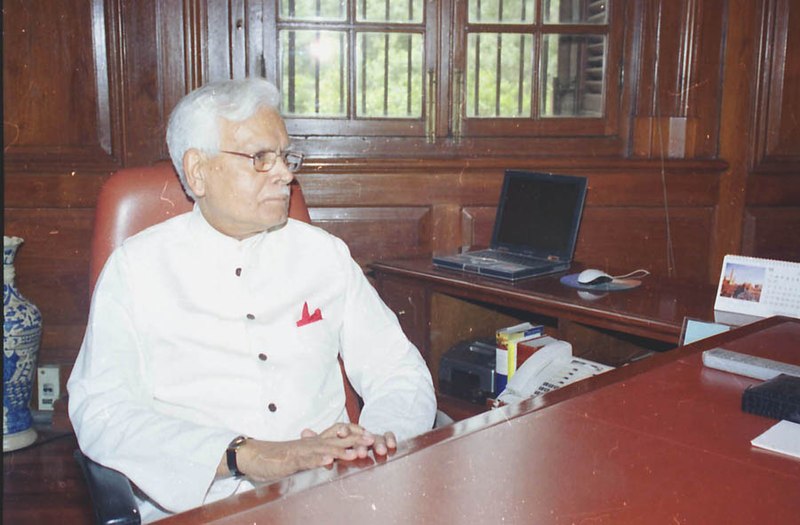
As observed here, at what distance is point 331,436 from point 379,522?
472 millimetres

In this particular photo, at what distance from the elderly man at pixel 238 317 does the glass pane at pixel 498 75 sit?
1.67m

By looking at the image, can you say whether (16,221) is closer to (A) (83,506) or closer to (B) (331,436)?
(A) (83,506)

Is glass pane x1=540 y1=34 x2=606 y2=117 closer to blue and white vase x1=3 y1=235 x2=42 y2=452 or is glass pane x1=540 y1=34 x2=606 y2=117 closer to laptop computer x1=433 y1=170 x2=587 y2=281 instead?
laptop computer x1=433 y1=170 x2=587 y2=281

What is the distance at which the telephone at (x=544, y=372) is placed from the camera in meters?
2.19

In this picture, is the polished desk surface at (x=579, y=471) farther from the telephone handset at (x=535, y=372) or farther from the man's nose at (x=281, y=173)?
the telephone handset at (x=535, y=372)

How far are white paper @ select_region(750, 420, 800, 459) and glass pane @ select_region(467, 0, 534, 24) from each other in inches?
94.4

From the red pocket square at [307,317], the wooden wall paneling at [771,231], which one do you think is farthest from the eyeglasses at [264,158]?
the wooden wall paneling at [771,231]

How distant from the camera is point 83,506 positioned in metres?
2.63

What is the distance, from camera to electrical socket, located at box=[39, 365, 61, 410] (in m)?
3.22

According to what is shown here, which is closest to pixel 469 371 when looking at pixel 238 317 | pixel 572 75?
pixel 238 317

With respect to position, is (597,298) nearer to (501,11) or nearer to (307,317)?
(307,317)

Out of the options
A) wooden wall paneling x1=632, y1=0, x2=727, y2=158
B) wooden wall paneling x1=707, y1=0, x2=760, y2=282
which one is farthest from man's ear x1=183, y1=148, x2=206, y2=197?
wooden wall paneling x1=707, y1=0, x2=760, y2=282

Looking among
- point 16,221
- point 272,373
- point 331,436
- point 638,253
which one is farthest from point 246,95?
point 638,253

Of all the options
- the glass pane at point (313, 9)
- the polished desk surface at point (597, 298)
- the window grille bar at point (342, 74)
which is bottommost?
the polished desk surface at point (597, 298)
